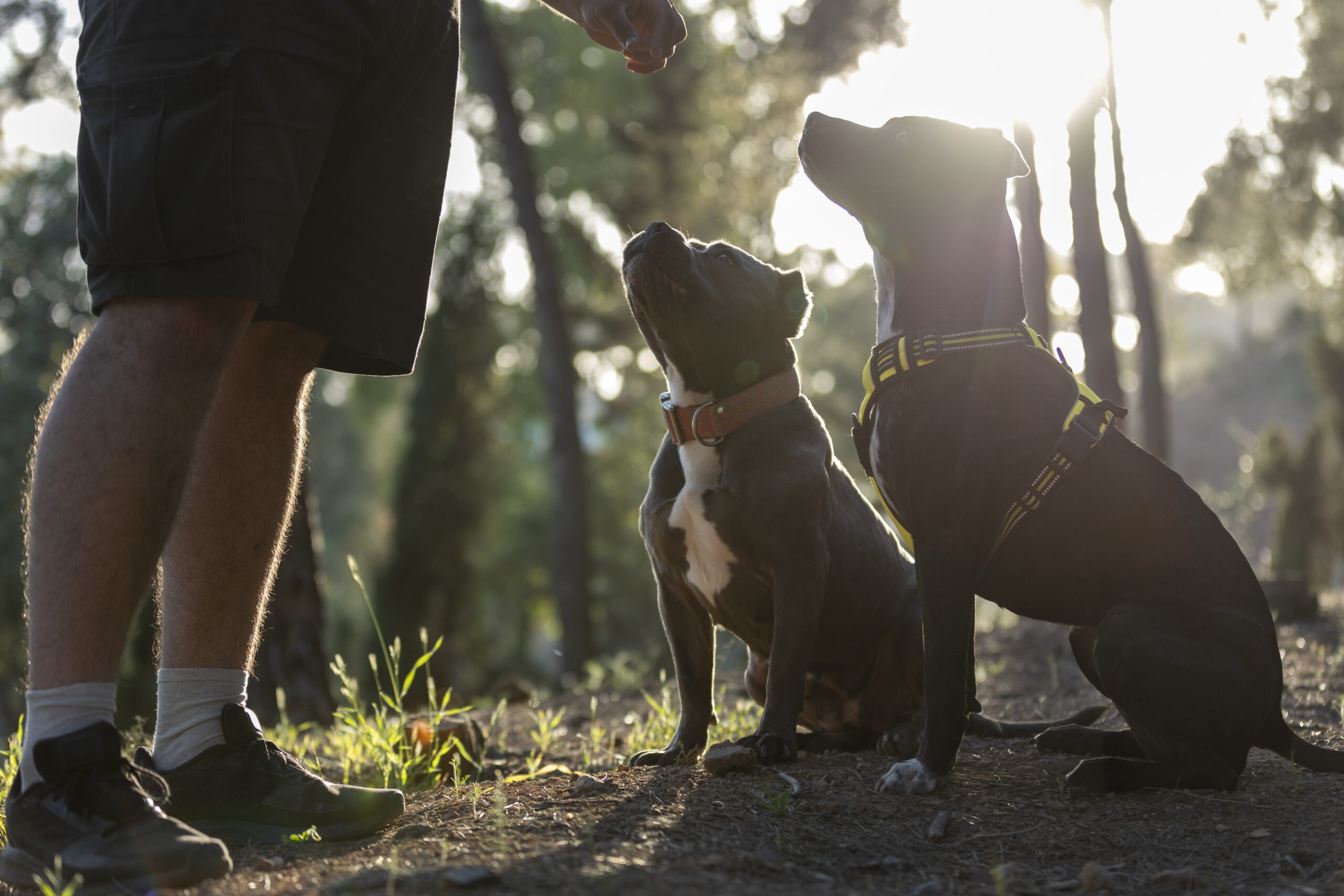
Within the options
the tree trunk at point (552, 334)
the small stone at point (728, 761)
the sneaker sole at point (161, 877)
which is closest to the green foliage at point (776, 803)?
the small stone at point (728, 761)

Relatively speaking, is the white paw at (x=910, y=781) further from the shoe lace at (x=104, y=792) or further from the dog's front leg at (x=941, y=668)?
the shoe lace at (x=104, y=792)

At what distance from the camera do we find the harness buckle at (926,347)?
10.3 feet

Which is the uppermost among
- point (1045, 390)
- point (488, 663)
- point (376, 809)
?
point (1045, 390)

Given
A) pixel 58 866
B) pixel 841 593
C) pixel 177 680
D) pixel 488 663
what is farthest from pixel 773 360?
pixel 488 663

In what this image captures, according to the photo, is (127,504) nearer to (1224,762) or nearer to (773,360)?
(773,360)

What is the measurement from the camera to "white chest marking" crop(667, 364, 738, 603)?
11.0 ft

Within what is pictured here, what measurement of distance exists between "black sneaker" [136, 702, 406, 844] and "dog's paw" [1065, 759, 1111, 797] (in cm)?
Result: 176

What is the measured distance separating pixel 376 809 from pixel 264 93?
1606 millimetres

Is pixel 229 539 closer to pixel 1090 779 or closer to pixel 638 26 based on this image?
pixel 638 26

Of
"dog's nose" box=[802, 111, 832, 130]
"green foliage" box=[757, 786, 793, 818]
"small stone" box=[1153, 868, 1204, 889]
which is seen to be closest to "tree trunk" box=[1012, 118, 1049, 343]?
"dog's nose" box=[802, 111, 832, 130]

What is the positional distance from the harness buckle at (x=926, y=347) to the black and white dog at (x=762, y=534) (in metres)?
0.52

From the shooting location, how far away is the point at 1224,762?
2773 millimetres

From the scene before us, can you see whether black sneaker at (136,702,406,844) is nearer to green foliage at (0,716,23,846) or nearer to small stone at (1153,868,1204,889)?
green foliage at (0,716,23,846)

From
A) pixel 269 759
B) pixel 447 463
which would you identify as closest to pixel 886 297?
pixel 269 759
